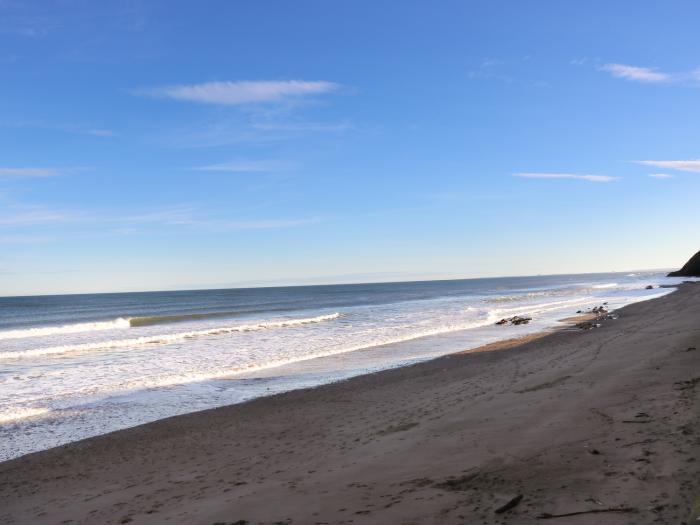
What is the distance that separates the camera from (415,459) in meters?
6.89

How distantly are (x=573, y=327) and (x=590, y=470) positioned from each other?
22910 millimetres

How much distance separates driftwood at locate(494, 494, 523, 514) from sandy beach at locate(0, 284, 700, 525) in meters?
0.02

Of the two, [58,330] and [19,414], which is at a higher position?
[19,414]

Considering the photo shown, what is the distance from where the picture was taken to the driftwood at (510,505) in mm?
4750

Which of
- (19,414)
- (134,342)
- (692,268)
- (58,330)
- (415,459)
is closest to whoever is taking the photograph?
(415,459)

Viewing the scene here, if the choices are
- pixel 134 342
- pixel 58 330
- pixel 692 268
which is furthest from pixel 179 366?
pixel 692 268

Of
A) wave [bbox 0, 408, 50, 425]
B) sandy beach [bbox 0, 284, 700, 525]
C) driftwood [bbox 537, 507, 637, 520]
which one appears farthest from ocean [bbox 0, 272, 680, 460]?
driftwood [bbox 537, 507, 637, 520]

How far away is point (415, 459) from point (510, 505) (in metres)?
2.18

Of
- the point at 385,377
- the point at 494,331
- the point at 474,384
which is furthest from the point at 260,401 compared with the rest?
the point at 494,331

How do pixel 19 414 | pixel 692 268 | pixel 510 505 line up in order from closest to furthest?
pixel 510 505 → pixel 19 414 → pixel 692 268

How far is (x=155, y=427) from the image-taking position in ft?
36.7

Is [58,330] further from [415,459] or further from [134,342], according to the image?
[415,459]

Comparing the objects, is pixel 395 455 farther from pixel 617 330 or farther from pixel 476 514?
pixel 617 330

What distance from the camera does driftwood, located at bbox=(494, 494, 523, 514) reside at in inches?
A: 187
